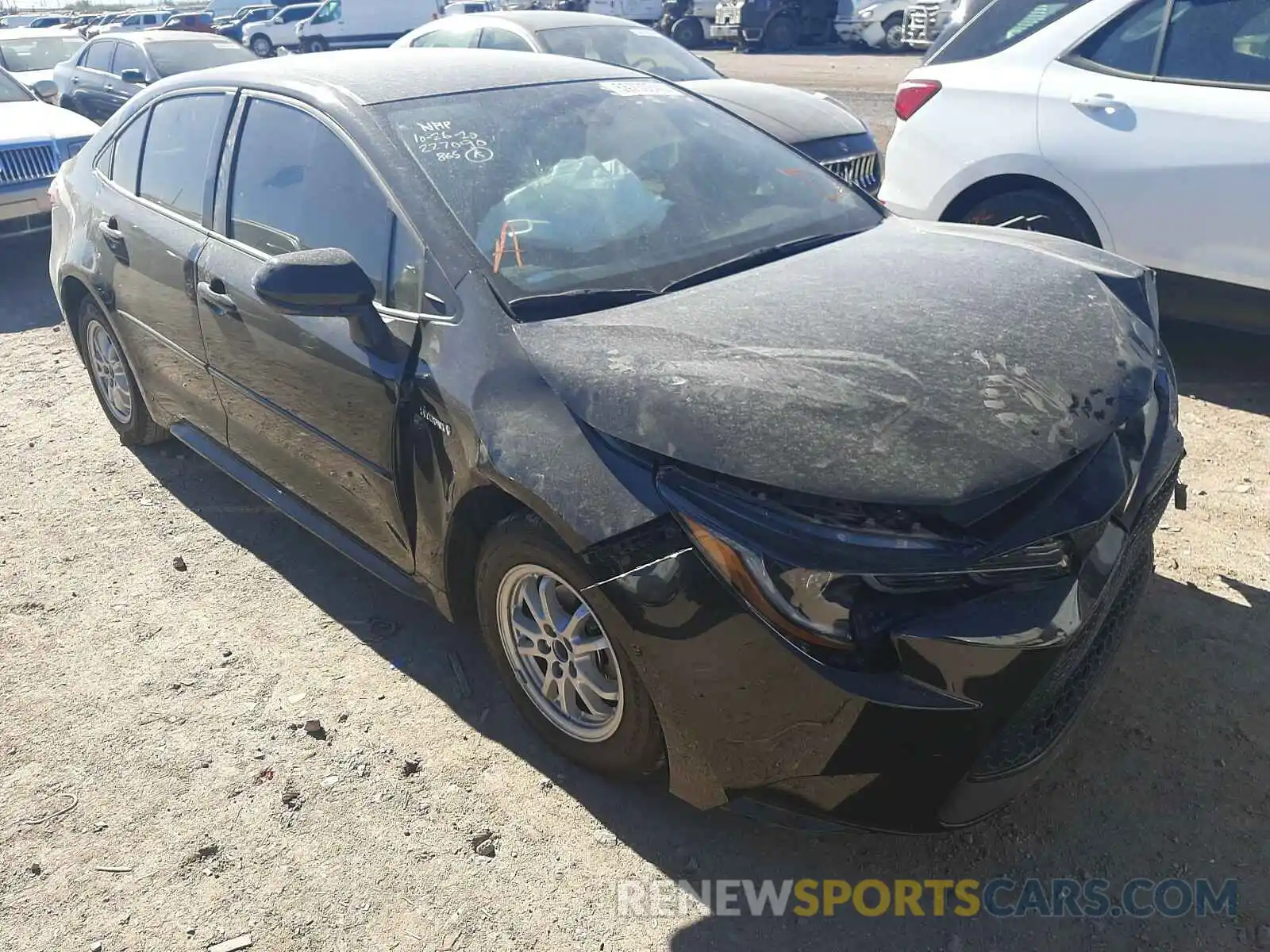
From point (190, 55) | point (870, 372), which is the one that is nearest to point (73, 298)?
point (870, 372)

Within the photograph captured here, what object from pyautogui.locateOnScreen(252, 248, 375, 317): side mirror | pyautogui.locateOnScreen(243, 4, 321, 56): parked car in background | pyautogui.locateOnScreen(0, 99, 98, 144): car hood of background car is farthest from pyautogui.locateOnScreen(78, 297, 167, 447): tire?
pyautogui.locateOnScreen(243, 4, 321, 56): parked car in background

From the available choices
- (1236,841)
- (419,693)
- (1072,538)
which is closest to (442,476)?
(419,693)

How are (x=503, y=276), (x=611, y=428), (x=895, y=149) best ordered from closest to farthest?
(x=611, y=428)
(x=503, y=276)
(x=895, y=149)

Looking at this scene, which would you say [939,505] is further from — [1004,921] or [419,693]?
[419,693]

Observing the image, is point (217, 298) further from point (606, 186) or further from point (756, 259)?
point (756, 259)

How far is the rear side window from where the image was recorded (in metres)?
4.97

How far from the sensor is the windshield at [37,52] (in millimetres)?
14312

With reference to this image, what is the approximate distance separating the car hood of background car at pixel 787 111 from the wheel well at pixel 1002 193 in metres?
1.92

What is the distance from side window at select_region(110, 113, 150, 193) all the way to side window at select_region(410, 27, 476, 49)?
4.70 metres

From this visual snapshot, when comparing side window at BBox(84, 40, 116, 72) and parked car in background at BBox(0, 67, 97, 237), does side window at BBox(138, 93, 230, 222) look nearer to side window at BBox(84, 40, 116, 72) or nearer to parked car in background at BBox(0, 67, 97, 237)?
parked car in background at BBox(0, 67, 97, 237)

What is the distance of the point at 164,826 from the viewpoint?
8.99 ft

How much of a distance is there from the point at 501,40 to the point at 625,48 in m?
A: 1.05

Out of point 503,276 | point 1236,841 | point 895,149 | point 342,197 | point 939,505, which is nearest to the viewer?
point 939,505

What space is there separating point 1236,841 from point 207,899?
2527mm
